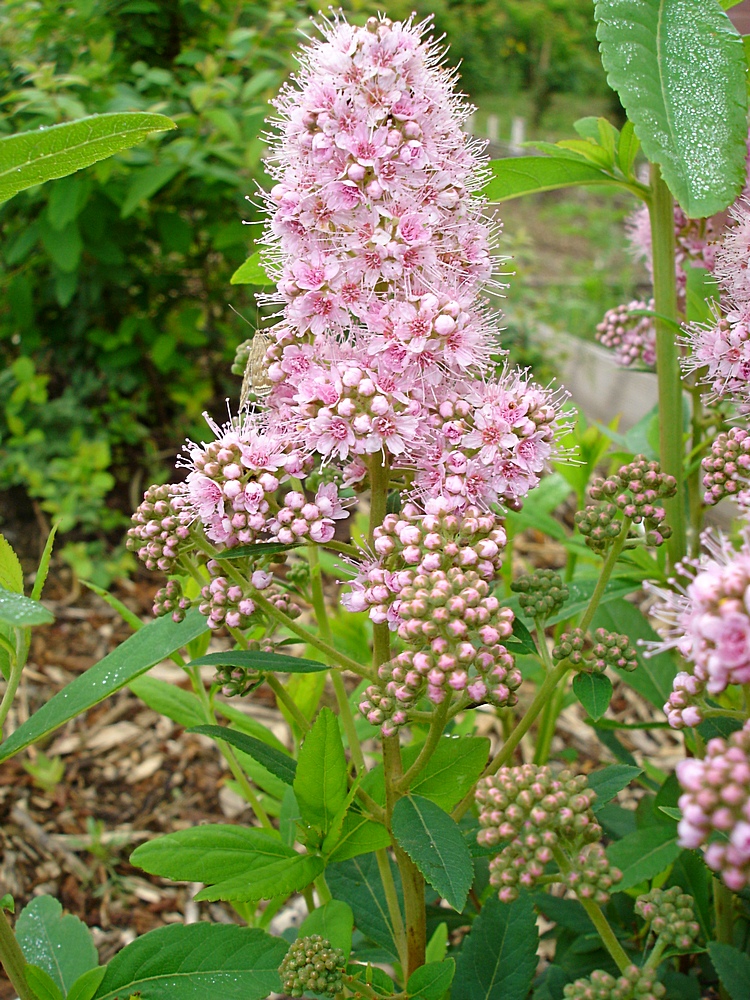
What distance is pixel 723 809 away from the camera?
2.42ft

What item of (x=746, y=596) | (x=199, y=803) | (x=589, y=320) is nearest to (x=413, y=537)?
(x=746, y=596)

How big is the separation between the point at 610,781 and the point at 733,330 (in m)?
0.67

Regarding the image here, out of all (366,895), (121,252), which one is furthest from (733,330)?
(121,252)

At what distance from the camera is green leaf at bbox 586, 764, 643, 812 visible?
1177mm

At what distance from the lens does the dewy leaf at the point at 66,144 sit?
97 centimetres

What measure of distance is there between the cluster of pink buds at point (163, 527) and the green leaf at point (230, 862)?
1.28 feet

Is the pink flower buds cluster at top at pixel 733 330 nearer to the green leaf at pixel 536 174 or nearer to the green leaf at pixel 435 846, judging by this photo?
the green leaf at pixel 536 174

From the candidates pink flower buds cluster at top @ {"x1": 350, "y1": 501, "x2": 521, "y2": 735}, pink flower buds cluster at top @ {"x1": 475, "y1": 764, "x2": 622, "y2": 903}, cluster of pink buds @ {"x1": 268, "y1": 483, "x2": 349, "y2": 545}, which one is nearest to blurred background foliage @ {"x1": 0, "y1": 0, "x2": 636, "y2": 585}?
cluster of pink buds @ {"x1": 268, "y1": 483, "x2": 349, "y2": 545}

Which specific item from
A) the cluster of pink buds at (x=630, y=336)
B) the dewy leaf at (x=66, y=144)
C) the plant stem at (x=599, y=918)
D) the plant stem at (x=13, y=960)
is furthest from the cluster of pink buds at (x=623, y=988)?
the cluster of pink buds at (x=630, y=336)

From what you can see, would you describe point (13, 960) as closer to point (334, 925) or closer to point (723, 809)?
point (334, 925)

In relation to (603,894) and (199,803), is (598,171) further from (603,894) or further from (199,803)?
(199,803)

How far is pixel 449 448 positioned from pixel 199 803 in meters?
1.85

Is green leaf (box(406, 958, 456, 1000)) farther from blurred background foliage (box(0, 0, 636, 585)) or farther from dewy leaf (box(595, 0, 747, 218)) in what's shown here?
blurred background foliage (box(0, 0, 636, 585))

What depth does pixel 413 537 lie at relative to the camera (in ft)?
3.72
